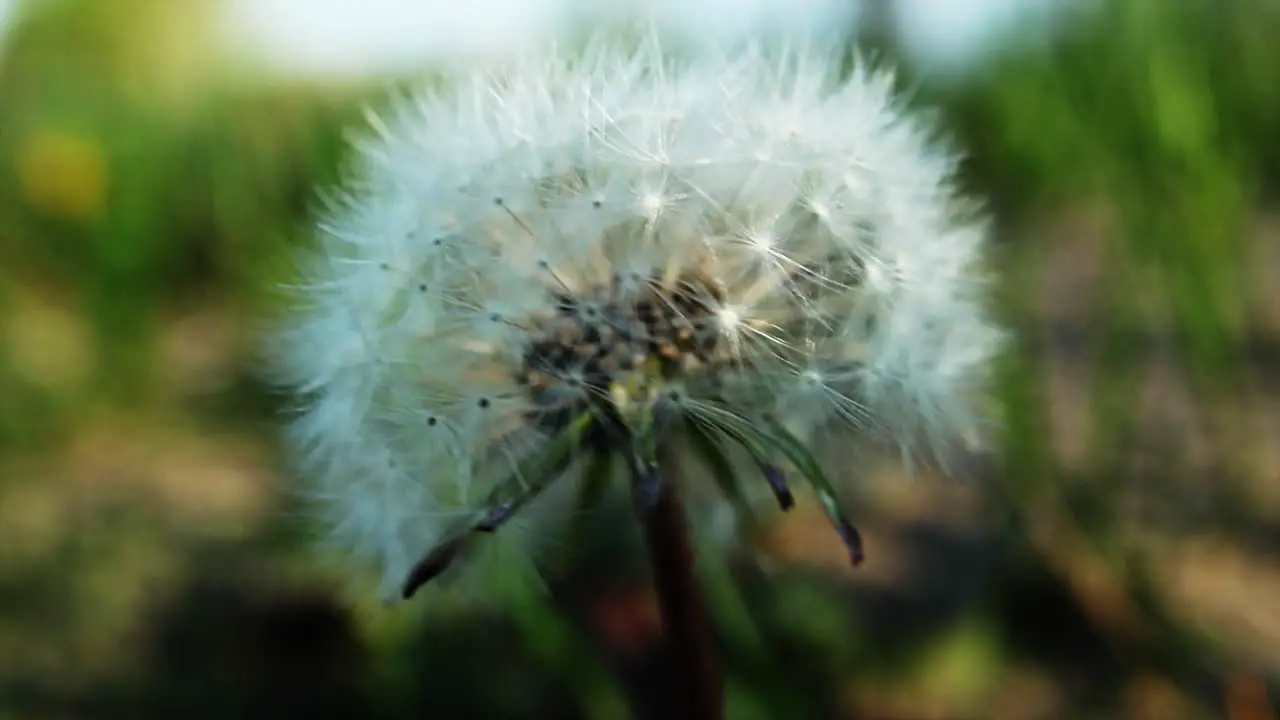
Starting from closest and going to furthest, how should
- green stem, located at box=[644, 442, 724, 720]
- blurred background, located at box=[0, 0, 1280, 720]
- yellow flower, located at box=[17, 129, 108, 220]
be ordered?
green stem, located at box=[644, 442, 724, 720]
blurred background, located at box=[0, 0, 1280, 720]
yellow flower, located at box=[17, 129, 108, 220]

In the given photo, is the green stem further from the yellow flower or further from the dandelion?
the yellow flower

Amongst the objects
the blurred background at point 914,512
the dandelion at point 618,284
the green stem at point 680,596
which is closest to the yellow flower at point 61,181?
the blurred background at point 914,512

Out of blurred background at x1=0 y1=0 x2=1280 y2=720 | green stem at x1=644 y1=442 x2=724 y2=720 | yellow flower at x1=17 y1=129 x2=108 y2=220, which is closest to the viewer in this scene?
green stem at x1=644 y1=442 x2=724 y2=720

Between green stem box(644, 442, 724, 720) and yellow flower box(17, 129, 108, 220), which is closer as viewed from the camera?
green stem box(644, 442, 724, 720)

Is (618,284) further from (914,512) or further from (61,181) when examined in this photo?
(61,181)

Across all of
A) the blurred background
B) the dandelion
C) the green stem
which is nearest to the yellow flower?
the blurred background

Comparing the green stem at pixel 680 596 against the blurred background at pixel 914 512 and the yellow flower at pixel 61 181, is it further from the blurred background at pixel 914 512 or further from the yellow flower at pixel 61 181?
the yellow flower at pixel 61 181

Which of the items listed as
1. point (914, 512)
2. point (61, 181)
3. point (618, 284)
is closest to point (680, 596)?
point (618, 284)

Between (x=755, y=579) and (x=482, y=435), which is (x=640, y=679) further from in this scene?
(x=482, y=435)
